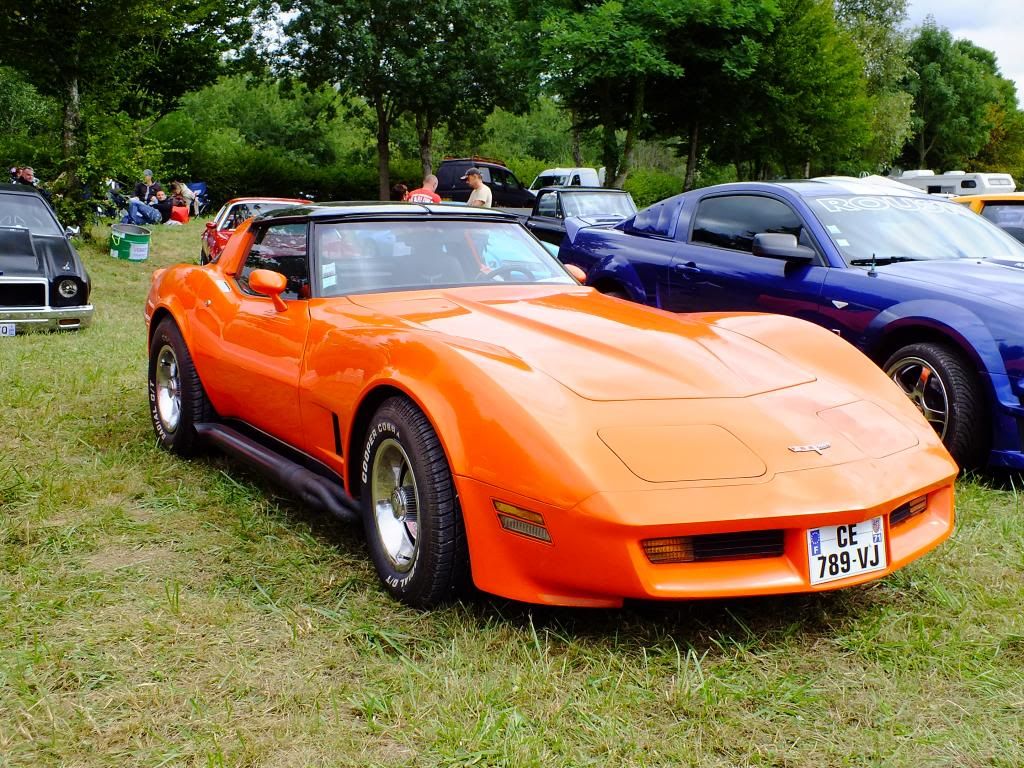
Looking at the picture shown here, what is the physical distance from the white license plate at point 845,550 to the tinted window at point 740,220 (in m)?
3.20

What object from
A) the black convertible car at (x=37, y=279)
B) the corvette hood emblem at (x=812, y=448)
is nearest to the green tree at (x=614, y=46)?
the black convertible car at (x=37, y=279)

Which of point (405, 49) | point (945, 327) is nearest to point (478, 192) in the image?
point (945, 327)

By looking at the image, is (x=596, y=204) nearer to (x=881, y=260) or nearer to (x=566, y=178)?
(x=881, y=260)

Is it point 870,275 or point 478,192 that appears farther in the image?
point 478,192

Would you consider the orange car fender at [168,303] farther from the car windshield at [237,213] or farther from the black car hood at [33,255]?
the car windshield at [237,213]

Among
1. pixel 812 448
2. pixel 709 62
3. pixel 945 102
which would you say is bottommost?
pixel 812 448

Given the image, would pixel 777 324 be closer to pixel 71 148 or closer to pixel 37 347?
pixel 37 347

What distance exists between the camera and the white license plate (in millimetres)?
2631

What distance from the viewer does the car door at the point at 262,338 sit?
12.6 feet

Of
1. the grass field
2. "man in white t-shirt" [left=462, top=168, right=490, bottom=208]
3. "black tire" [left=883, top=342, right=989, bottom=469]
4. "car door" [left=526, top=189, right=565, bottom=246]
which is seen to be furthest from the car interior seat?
"car door" [left=526, top=189, right=565, bottom=246]

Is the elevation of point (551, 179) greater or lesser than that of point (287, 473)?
greater

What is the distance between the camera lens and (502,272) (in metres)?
4.27

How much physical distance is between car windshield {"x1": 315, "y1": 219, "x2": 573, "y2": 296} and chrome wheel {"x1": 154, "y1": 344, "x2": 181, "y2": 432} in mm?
1326

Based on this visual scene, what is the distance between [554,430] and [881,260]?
3.34 meters
